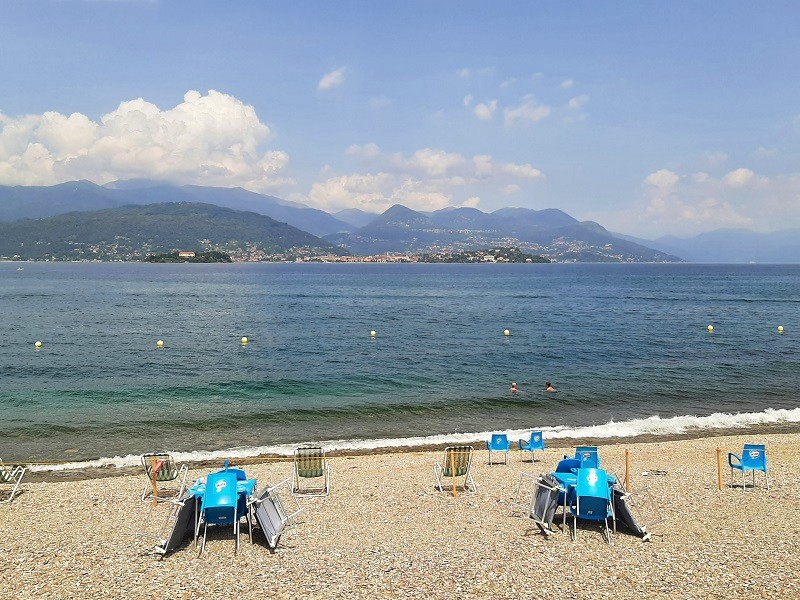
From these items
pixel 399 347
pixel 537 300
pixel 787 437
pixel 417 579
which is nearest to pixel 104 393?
pixel 399 347

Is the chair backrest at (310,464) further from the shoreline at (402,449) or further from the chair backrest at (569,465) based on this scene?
the chair backrest at (569,465)

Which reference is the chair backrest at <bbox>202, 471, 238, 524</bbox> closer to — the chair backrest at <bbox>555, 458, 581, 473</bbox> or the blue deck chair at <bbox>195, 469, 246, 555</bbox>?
the blue deck chair at <bbox>195, 469, 246, 555</bbox>

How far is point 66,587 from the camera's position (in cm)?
928

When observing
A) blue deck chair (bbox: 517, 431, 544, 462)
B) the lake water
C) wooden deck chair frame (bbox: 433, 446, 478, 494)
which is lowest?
the lake water

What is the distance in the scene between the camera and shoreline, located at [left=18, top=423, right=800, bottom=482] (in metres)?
18.2

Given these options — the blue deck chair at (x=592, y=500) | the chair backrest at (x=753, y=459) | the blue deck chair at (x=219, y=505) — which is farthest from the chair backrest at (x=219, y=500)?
the chair backrest at (x=753, y=459)

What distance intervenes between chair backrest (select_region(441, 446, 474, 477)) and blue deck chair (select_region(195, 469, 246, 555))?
5566 mm

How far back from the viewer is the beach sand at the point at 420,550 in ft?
30.3

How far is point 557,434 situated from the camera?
76.0ft

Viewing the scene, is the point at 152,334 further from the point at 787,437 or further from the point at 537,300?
the point at 537,300

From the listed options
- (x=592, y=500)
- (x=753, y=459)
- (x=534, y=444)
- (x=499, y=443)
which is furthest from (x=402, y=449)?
(x=753, y=459)

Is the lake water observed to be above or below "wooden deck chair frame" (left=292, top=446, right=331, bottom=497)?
below

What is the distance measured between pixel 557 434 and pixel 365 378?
527 inches

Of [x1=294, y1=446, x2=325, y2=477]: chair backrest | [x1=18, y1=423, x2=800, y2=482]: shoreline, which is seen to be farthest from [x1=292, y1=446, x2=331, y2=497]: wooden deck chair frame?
[x1=18, y1=423, x2=800, y2=482]: shoreline
